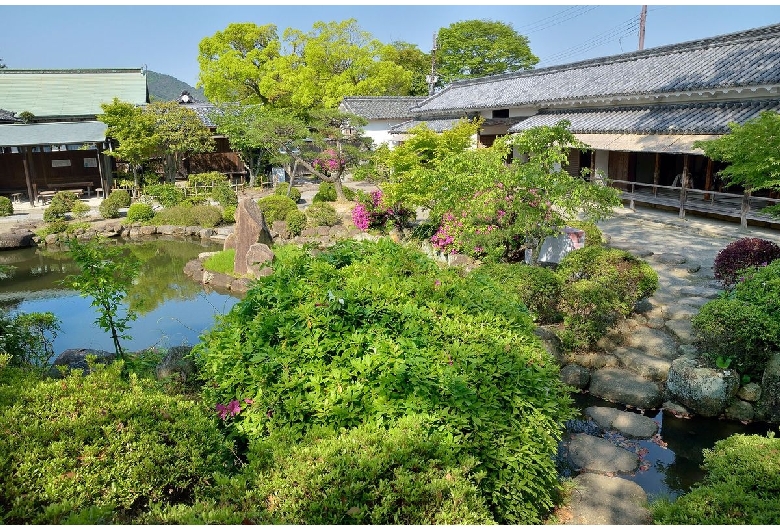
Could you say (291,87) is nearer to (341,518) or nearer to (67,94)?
(67,94)

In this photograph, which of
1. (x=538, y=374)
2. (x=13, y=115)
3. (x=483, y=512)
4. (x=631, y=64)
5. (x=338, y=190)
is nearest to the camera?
(x=483, y=512)

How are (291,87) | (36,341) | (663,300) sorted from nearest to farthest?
(36,341), (663,300), (291,87)

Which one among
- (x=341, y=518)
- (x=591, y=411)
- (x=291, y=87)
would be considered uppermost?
(x=291, y=87)

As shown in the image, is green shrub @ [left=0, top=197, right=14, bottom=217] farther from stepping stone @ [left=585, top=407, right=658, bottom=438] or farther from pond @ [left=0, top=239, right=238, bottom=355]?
stepping stone @ [left=585, top=407, right=658, bottom=438]

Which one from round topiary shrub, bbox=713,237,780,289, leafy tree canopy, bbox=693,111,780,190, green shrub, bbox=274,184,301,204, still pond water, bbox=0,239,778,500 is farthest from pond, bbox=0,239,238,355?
round topiary shrub, bbox=713,237,780,289

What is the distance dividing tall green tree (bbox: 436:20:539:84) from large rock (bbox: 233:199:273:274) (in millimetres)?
38780

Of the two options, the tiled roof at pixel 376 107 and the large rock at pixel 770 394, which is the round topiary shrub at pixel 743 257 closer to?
the large rock at pixel 770 394

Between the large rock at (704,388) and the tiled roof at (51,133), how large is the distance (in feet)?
84.2

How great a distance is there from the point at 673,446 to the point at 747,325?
1.93 m

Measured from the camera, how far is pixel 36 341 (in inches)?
289

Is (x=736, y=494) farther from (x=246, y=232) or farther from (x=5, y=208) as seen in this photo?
(x=5, y=208)

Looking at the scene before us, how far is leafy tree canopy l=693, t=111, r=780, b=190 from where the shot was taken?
866cm

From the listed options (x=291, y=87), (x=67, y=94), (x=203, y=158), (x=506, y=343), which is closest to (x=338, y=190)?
(x=203, y=158)

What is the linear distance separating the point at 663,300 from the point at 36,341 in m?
10.5
